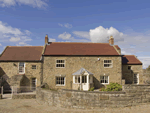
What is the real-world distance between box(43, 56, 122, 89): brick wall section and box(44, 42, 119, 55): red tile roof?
0.91 metres

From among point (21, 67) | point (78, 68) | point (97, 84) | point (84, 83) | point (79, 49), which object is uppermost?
point (79, 49)

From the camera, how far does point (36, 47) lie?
82.9ft

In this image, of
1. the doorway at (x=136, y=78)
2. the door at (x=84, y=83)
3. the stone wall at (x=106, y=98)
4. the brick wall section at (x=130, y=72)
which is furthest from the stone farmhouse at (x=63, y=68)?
the stone wall at (x=106, y=98)

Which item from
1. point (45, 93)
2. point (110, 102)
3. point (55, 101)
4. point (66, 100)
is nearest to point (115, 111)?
point (110, 102)

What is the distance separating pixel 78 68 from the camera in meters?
20.9

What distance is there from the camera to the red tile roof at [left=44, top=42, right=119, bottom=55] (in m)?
21.7

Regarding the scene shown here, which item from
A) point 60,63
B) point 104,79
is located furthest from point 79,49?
point 104,79

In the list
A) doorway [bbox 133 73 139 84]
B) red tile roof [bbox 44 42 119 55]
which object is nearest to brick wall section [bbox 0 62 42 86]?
red tile roof [bbox 44 42 119 55]

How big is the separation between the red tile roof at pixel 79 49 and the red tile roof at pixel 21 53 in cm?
235

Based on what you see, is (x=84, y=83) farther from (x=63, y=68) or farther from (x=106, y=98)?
(x=106, y=98)

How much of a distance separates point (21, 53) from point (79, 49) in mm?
10748

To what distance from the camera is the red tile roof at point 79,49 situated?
21.7m

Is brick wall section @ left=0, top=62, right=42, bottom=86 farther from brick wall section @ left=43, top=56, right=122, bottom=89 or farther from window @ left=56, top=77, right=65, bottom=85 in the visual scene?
window @ left=56, top=77, right=65, bottom=85

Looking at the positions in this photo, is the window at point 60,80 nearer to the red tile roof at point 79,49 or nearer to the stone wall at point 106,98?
the red tile roof at point 79,49
